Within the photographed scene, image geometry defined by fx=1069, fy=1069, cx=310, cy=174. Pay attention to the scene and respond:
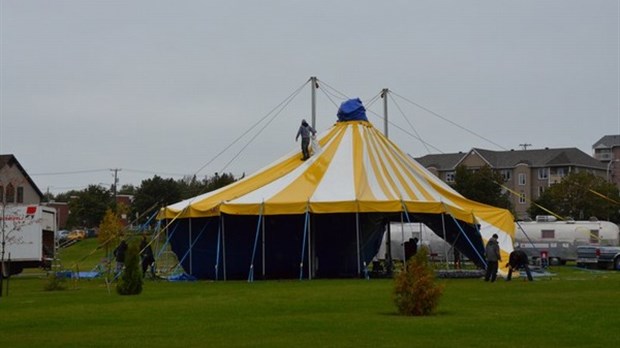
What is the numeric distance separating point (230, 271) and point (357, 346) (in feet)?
66.9

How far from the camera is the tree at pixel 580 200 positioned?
82.8 meters

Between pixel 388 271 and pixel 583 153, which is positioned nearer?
pixel 388 271

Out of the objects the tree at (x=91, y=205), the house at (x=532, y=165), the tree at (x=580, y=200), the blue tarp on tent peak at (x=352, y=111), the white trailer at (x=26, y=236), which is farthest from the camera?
the house at (x=532, y=165)

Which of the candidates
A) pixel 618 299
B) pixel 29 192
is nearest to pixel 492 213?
pixel 618 299

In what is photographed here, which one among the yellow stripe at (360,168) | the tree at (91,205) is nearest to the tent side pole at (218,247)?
the yellow stripe at (360,168)

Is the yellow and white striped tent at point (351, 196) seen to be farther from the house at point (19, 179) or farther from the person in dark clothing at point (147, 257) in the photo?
the house at point (19, 179)

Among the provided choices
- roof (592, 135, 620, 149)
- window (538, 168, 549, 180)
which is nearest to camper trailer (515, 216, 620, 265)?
window (538, 168, 549, 180)

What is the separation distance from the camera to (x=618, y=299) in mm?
21016

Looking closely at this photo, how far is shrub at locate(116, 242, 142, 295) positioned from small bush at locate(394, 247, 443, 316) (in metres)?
7.84

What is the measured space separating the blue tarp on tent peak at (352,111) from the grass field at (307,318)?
34.2ft

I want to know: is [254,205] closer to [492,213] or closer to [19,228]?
[492,213]

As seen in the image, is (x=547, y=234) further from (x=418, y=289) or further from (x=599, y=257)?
(x=418, y=289)

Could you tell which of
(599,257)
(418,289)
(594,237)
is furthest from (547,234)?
(418,289)

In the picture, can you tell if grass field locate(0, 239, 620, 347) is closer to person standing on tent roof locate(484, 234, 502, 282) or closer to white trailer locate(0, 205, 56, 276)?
person standing on tent roof locate(484, 234, 502, 282)
